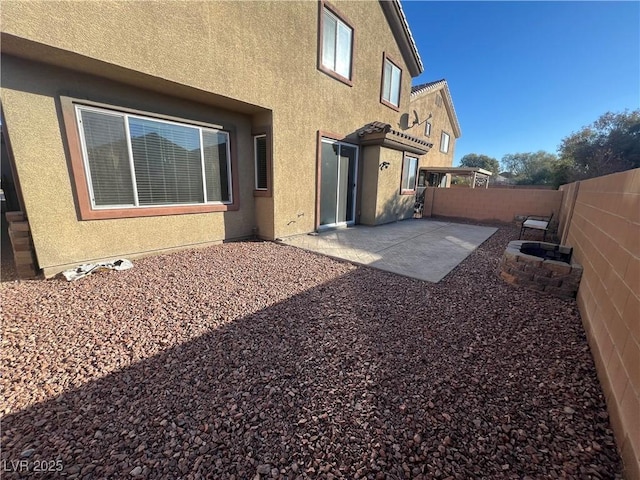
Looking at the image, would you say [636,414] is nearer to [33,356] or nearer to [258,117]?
[33,356]

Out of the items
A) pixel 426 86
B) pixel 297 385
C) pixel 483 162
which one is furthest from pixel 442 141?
pixel 483 162

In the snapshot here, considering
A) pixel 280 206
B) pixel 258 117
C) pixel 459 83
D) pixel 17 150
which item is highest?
pixel 459 83

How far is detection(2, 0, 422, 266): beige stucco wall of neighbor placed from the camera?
12.1 feet

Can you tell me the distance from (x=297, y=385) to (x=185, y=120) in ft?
18.4

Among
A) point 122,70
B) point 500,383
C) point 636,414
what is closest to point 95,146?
point 122,70

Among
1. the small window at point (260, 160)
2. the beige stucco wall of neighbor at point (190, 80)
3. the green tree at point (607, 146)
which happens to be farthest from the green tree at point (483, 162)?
the small window at point (260, 160)

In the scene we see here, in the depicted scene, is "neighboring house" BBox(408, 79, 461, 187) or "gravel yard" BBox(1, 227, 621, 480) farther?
"neighboring house" BBox(408, 79, 461, 187)

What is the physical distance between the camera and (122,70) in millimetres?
4109

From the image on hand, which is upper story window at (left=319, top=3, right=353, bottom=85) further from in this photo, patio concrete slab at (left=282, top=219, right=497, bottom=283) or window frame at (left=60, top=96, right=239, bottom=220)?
patio concrete slab at (left=282, top=219, right=497, bottom=283)

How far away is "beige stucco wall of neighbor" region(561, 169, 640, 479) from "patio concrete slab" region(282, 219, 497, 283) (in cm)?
186

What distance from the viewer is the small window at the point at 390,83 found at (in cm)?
955

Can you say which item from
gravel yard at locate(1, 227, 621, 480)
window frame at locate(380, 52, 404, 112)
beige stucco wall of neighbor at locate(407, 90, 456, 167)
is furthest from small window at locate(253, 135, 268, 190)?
beige stucco wall of neighbor at locate(407, 90, 456, 167)

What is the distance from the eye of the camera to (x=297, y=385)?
2.17 m

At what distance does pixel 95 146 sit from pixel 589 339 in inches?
289
